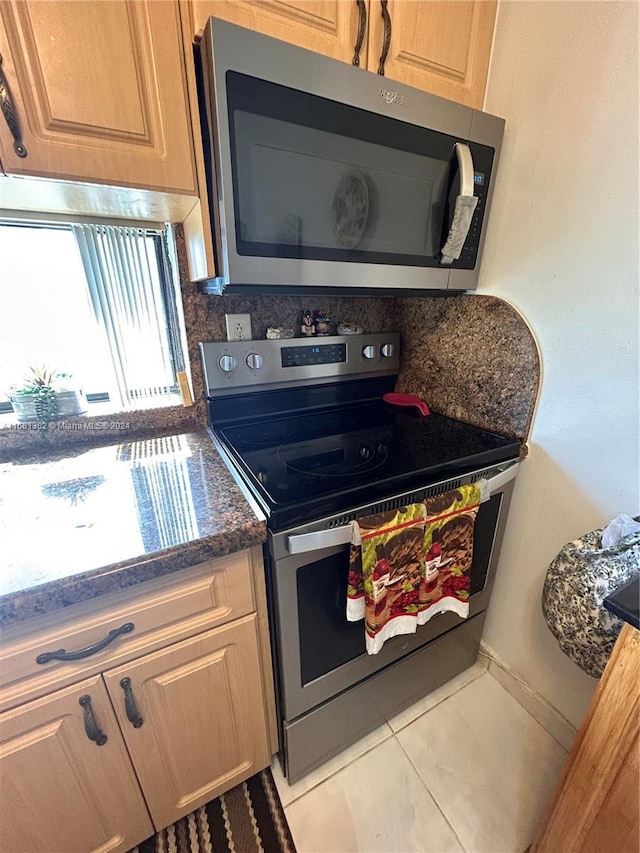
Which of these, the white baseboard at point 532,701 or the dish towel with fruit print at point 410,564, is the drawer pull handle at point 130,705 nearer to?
the dish towel with fruit print at point 410,564

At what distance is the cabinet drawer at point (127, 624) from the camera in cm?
60

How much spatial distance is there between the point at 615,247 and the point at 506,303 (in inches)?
11.0

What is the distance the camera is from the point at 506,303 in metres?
1.09

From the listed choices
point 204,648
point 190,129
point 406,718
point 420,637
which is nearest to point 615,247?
point 190,129

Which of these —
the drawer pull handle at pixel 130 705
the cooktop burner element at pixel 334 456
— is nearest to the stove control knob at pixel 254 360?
the cooktop burner element at pixel 334 456

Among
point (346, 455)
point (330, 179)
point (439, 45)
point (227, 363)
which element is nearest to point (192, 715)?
point (346, 455)

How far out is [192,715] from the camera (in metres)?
0.81

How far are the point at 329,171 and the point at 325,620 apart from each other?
108 centimetres

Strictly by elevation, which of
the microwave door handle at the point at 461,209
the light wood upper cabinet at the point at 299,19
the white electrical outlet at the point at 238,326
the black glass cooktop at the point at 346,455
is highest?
the light wood upper cabinet at the point at 299,19

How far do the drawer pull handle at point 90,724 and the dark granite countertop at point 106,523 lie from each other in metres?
0.25

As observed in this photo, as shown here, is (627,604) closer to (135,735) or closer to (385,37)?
(135,735)

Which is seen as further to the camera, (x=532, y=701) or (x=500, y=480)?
(x=532, y=701)

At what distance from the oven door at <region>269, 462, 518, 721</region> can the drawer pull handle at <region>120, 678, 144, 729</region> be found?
30cm

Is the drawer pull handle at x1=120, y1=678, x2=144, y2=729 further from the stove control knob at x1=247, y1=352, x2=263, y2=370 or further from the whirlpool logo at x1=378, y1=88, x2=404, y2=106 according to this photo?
the whirlpool logo at x1=378, y1=88, x2=404, y2=106
